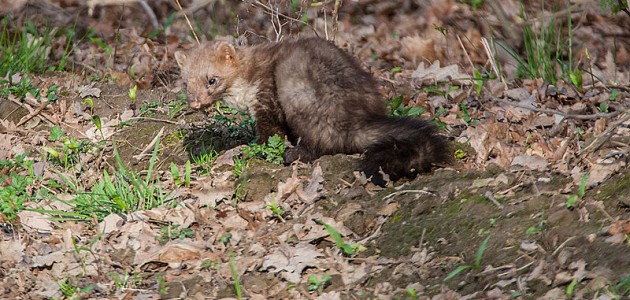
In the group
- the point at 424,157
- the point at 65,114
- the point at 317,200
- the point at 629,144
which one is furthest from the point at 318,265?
the point at 65,114

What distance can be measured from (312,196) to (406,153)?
78 centimetres

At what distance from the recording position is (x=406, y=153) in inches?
237

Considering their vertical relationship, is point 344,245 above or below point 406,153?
below

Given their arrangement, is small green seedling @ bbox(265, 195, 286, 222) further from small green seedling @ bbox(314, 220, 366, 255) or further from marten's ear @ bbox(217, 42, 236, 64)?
marten's ear @ bbox(217, 42, 236, 64)

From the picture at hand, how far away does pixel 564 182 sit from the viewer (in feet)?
16.9

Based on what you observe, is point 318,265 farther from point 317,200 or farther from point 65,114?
point 65,114

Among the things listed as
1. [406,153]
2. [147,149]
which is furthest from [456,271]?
[147,149]

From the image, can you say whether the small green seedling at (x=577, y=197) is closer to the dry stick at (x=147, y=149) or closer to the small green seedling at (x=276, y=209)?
the small green seedling at (x=276, y=209)

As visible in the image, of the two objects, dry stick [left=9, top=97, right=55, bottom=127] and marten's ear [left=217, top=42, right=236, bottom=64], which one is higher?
marten's ear [left=217, top=42, right=236, bottom=64]

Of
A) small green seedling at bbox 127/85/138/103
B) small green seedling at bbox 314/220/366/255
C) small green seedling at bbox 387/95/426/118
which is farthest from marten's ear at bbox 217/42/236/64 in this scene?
small green seedling at bbox 314/220/366/255

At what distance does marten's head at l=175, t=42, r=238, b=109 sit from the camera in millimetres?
7301

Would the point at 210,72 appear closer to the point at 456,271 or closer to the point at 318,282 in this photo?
the point at 318,282

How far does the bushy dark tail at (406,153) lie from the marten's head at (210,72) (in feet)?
5.93

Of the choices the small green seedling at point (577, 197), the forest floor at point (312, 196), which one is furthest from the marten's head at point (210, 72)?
the small green seedling at point (577, 197)
